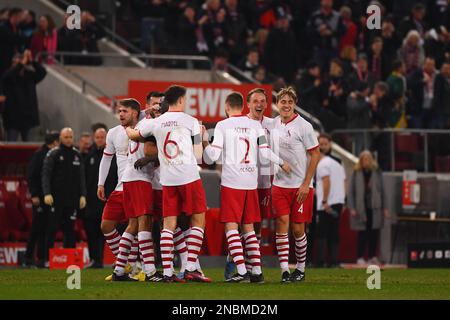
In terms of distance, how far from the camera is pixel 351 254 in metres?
27.8

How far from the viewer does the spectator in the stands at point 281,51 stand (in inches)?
1228

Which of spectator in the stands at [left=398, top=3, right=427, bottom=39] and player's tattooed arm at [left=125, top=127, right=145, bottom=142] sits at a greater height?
spectator in the stands at [left=398, top=3, right=427, bottom=39]

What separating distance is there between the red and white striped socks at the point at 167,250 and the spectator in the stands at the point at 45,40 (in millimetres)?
12396

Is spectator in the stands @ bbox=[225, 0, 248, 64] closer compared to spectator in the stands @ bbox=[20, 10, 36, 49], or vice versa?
spectator in the stands @ bbox=[20, 10, 36, 49]

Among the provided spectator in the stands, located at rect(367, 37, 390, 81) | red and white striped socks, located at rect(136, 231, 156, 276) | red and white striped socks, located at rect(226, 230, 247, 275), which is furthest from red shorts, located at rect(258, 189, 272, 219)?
spectator in the stands, located at rect(367, 37, 390, 81)

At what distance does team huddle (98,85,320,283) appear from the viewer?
16594 mm

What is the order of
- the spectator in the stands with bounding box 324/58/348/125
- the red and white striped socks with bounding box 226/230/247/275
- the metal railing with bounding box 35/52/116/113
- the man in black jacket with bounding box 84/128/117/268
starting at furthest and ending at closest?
the spectator in the stands with bounding box 324/58/348/125 → the metal railing with bounding box 35/52/116/113 → the man in black jacket with bounding box 84/128/117/268 → the red and white striped socks with bounding box 226/230/247/275

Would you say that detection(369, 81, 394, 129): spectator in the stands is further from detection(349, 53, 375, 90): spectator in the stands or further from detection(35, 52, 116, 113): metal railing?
detection(35, 52, 116, 113): metal railing

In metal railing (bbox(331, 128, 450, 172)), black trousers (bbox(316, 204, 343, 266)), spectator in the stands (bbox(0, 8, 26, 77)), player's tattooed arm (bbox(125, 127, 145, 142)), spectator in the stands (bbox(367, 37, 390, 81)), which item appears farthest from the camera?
spectator in the stands (bbox(367, 37, 390, 81))

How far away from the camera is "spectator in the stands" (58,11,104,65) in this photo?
29250 millimetres

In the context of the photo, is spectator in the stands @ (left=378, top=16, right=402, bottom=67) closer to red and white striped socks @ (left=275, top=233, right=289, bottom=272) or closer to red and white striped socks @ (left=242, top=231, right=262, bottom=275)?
red and white striped socks @ (left=275, top=233, right=289, bottom=272)

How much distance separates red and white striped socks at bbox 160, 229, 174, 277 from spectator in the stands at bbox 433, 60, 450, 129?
1426 centimetres

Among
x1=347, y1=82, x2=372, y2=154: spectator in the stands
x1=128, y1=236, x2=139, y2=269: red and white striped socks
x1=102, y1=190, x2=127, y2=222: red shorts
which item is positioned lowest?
x1=128, y1=236, x2=139, y2=269: red and white striped socks

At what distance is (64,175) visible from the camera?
2319 centimetres
